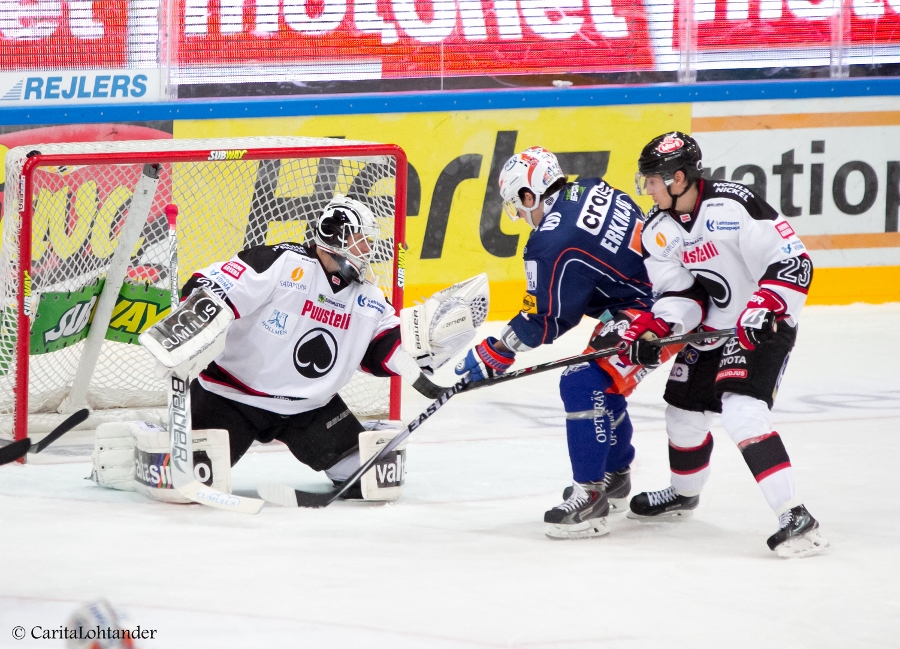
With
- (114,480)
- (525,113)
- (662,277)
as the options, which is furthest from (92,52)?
(662,277)

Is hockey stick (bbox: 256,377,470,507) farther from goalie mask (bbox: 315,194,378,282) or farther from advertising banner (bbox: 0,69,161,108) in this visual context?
advertising banner (bbox: 0,69,161,108)

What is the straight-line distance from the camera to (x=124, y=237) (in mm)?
4242

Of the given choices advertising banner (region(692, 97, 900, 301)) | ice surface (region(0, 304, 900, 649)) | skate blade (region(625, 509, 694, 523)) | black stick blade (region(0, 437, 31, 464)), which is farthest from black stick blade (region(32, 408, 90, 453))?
advertising banner (region(692, 97, 900, 301))

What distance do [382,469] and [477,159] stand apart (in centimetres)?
290

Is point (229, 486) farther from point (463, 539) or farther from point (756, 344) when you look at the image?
point (756, 344)

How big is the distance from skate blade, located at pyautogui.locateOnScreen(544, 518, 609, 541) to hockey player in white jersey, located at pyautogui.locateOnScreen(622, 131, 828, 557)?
0.25 meters

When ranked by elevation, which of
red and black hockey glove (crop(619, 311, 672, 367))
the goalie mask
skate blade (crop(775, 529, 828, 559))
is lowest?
skate blade (crop(775, 529, 828, 559))

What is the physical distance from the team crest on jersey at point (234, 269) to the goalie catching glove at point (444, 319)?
18.1 inches

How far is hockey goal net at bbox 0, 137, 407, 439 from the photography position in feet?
13.1

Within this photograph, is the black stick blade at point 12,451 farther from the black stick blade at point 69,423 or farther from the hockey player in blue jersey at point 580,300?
the hockey player in blue jersey at point 580,300

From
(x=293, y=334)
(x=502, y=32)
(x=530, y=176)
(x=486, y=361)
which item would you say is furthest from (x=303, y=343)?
(x=502, y=32)

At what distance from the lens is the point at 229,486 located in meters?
3.44

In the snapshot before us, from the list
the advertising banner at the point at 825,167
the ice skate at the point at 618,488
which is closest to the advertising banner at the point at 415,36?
the advertising banner at the point at 825,167

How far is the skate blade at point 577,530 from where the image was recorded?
10.2ft
